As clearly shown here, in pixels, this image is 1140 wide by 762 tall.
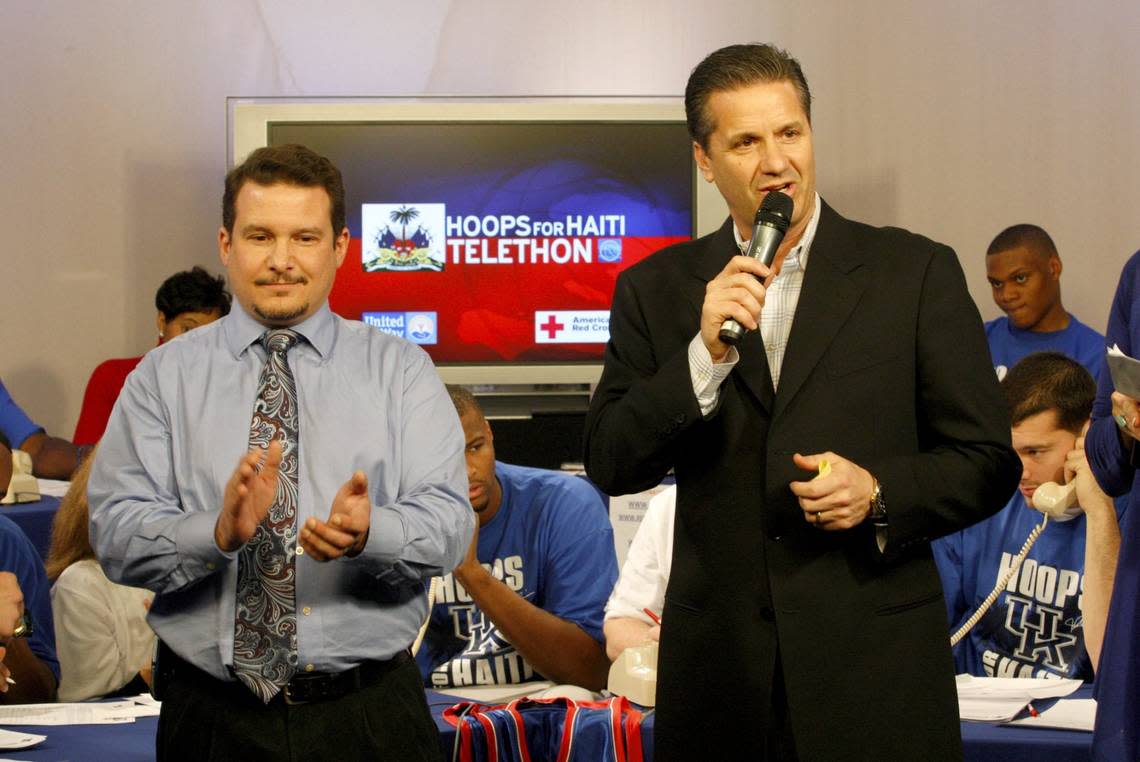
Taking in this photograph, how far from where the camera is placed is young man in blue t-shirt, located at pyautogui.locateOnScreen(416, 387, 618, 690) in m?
3.00

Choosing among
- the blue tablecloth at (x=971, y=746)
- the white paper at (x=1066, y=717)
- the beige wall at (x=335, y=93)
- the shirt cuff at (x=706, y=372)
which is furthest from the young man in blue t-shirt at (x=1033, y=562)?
the beige wall at (x=335, y=93)

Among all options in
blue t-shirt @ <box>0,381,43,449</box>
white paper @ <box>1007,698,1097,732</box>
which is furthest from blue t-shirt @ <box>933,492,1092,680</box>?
blue t-shirt @ <box>0,381,43,449</box>

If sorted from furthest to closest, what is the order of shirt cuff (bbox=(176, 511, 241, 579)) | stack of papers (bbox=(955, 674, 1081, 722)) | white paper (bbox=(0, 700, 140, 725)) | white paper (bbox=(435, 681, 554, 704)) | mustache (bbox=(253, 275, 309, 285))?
1. white paper (bbox=(435, 681, 554, 704))
2. white paper (bbox=(0, 700, 140, 725))
3. stack of papers (bbox=(955, 674, 1081, 722))
4. mustache (bbox=(253, 275, 309, 285))
5. shirt cuff (bbox=(176, 511, 241, 579))

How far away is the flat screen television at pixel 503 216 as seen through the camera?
5645mm

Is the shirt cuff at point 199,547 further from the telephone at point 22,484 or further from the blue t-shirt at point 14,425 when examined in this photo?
the blue t-shirt at point 14,425

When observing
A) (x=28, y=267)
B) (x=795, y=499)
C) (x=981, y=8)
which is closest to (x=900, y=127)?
(x=981, y=8)

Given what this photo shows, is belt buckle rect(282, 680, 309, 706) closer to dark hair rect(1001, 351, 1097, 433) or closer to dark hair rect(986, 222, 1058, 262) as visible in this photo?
dark hair rect(1001, 351, 1097, 433)

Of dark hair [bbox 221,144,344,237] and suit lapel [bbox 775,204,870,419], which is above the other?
dark hair [bbox 221,144,344,237]

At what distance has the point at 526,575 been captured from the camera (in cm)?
325

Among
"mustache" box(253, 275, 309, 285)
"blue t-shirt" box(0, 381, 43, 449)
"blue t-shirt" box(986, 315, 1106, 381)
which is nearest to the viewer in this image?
"mustache" box(253, 275, 309, 285)

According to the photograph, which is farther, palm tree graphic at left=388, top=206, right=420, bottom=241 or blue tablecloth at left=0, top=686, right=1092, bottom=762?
palm tree graphic at left=388, top=206, right=420, bottom=241

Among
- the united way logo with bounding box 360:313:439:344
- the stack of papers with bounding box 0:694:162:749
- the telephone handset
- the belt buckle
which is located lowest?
the stack of papers with bounding box 0:694:162:749

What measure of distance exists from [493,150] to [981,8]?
2.17m

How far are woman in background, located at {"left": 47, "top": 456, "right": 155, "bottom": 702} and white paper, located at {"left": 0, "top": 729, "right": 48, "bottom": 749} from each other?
818mm
